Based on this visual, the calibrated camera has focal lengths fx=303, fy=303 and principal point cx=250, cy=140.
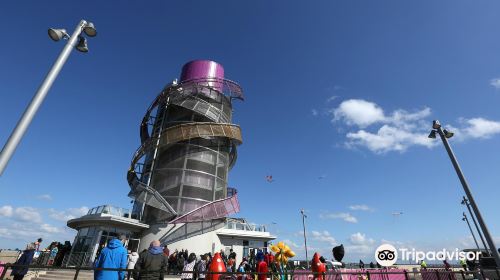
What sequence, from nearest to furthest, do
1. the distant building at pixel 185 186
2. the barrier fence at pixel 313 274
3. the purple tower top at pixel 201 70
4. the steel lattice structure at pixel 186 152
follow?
the barrier fence at pixel 313 274 → the distant building at pixel 185 186 → the steel lattice structure at pixel 186 152 → the purple tower top at pixel 201 70

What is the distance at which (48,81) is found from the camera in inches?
289

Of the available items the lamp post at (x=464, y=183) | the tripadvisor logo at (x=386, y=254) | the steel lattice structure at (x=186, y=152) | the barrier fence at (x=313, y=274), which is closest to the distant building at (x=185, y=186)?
the steel lattice structure at (x=186, y=152)

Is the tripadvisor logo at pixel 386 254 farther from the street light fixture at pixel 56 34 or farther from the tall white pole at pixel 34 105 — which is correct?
the street light fixture at pixel 56 34

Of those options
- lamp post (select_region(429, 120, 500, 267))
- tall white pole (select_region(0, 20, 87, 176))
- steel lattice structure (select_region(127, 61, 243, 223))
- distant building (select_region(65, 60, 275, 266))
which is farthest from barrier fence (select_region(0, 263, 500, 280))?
steel lattice structure (select_region(127, 61, 243, 223))

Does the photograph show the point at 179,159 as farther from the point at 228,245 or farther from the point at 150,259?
the point at 150,259

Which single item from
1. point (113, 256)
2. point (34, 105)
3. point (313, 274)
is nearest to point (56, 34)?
point (34, 105)

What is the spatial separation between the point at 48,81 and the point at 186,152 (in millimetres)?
23453

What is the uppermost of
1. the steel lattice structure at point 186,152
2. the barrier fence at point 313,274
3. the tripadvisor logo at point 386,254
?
the steel lattice structure at point 186,152

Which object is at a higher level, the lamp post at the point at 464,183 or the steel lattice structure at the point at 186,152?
the steel lattice structure at the point at 186,152

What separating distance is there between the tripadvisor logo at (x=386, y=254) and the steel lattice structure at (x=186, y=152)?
17189 millimetres

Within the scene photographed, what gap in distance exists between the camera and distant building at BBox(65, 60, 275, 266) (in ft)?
81.0

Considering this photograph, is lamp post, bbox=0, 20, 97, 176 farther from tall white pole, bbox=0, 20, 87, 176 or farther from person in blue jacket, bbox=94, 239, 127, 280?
person in blue jacket, bbox=94, 239, 127, 280

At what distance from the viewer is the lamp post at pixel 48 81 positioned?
20.7 feet

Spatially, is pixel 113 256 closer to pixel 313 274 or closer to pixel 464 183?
pixel 313 274
